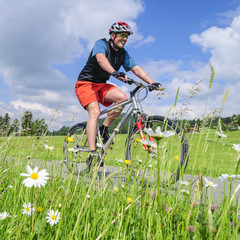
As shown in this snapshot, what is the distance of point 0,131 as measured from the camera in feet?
12.9

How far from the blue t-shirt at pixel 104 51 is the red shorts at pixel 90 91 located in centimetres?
50

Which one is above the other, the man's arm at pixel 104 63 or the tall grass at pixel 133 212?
the man's arm at pixel 104 63

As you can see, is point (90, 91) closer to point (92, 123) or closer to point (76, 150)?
point (92, 123)

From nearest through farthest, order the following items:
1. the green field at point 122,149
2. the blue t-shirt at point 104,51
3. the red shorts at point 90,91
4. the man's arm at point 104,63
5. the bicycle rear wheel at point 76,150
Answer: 1. the green field at point 122,149
2. the bicycle rear wheel at point 76,150
3. the man's arm at point 104,63
4. the blue t-shirt at point 104,51
5. the red shorts at point 90,91

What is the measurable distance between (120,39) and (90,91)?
0.97 meters

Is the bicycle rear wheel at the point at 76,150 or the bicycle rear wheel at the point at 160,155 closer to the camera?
the bicycle rear wheel at the point at 160,155

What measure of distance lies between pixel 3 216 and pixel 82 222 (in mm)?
388

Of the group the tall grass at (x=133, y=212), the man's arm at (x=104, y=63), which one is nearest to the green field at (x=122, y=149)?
the tall grass at (x=133, y=212)

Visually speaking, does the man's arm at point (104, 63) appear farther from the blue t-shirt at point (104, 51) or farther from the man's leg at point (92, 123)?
the man's leg at point (92, 123)

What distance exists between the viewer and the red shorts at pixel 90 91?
379cm

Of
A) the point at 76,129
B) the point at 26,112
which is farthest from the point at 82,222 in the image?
the point at 76,129

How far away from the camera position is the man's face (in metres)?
3.92

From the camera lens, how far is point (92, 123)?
3734mm

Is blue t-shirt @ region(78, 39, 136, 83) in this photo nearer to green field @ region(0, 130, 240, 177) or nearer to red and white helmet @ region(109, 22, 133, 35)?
red and white helmet @ region(109, 22, 133, 35)
